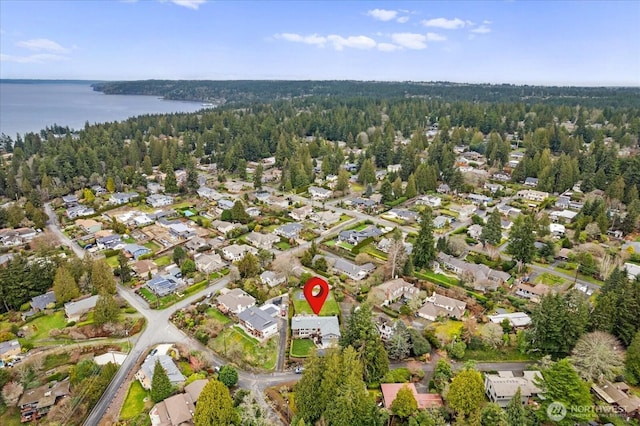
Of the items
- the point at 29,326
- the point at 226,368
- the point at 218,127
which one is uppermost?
the point at 218,127

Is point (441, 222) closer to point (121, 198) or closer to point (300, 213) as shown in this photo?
point (300, 213)

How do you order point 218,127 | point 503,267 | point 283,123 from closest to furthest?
point 503,267 → point 218,127 → point 283,123

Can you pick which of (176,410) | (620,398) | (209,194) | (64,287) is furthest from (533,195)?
(64,287)

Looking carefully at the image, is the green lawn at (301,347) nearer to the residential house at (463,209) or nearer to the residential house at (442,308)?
the residential house at (442,308)

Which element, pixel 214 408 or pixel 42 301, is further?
pixel 42 301

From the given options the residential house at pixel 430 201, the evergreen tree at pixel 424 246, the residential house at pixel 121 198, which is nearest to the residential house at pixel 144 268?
the residential house at pixel 121 198

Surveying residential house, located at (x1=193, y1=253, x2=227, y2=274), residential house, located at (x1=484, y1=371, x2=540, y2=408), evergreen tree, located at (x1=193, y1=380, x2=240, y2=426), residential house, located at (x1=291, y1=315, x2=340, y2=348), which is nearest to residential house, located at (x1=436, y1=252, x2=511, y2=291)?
residential house, located at (x1=484, y1=371, x2=540, y2=408)

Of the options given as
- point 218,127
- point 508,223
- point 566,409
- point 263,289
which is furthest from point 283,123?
point 566,409

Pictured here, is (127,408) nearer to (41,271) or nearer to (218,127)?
(41,271)
